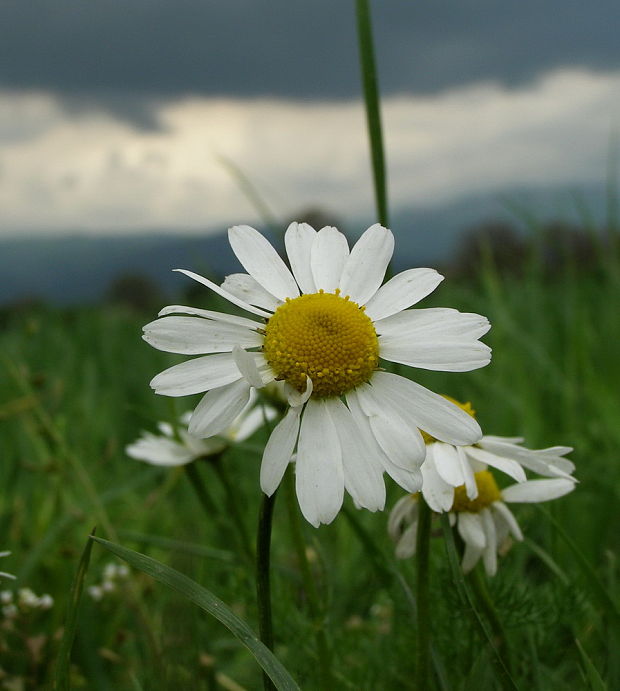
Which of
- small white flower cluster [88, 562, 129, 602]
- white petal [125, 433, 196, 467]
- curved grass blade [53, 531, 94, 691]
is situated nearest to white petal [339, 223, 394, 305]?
curved grass blade [53, 531, 94, 691]

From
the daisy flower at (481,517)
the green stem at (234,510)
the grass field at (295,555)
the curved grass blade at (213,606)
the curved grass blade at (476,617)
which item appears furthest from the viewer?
the green stem at (234,510)

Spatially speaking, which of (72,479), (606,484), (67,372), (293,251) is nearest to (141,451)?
(293,251)

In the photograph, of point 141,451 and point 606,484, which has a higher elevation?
point 141,451

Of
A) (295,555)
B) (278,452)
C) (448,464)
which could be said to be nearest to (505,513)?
(448,464)

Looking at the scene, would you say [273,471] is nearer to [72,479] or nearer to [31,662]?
[31,662]

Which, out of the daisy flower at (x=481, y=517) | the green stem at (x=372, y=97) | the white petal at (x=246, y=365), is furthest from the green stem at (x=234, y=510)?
the white petal at (x=246, y=365)

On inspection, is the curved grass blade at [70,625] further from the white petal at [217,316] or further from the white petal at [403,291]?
the white petal at [403,291]
